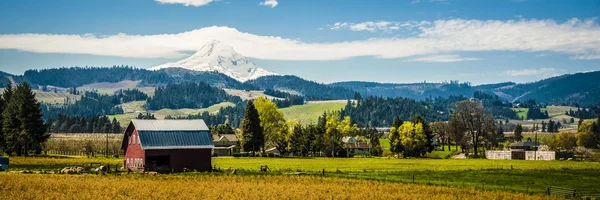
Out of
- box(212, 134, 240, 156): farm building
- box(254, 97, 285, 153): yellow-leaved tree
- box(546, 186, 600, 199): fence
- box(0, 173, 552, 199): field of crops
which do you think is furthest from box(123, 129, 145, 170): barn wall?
box(212, 134, 240, 156): farm building

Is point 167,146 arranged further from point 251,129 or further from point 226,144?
point 226,144

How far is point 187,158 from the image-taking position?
243 ft

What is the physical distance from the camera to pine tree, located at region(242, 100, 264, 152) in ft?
400

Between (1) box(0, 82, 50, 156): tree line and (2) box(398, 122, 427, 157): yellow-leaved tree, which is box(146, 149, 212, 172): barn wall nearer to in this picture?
(1) box(0, 82, 50, 156): tree line

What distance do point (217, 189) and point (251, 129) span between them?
74.9m

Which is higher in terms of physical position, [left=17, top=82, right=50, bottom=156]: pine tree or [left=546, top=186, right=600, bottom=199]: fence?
[left=17, top=82, right=50, bottom=156]: pine tree

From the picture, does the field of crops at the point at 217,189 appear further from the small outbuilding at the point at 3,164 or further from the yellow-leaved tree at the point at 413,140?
the yellow-leaved tree at the point at 413,140

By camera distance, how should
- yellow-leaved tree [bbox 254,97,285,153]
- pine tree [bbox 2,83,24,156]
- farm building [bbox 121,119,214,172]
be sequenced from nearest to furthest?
farm building [bbox 121,119,214,172]
pine tree [bbox 2,83,24,156]
yellow-leaved tree [bbox 254,97,285,153]

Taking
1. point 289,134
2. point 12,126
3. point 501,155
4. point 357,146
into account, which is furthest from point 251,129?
point 357,146

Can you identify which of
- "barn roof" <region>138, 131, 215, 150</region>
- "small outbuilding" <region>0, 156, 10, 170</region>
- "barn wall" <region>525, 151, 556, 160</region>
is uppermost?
"barn roof" <region>138, 131, 215, 150</region>

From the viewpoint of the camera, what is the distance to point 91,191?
148 feet

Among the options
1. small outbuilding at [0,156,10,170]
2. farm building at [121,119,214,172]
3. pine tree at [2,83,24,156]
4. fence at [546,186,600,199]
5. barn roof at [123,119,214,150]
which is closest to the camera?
fence at [546,186,600,199]

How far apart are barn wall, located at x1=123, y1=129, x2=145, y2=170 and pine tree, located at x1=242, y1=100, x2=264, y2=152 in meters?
44.9

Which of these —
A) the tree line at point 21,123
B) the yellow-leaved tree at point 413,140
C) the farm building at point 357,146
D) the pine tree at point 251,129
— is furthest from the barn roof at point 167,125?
the farm building at point 357,146
